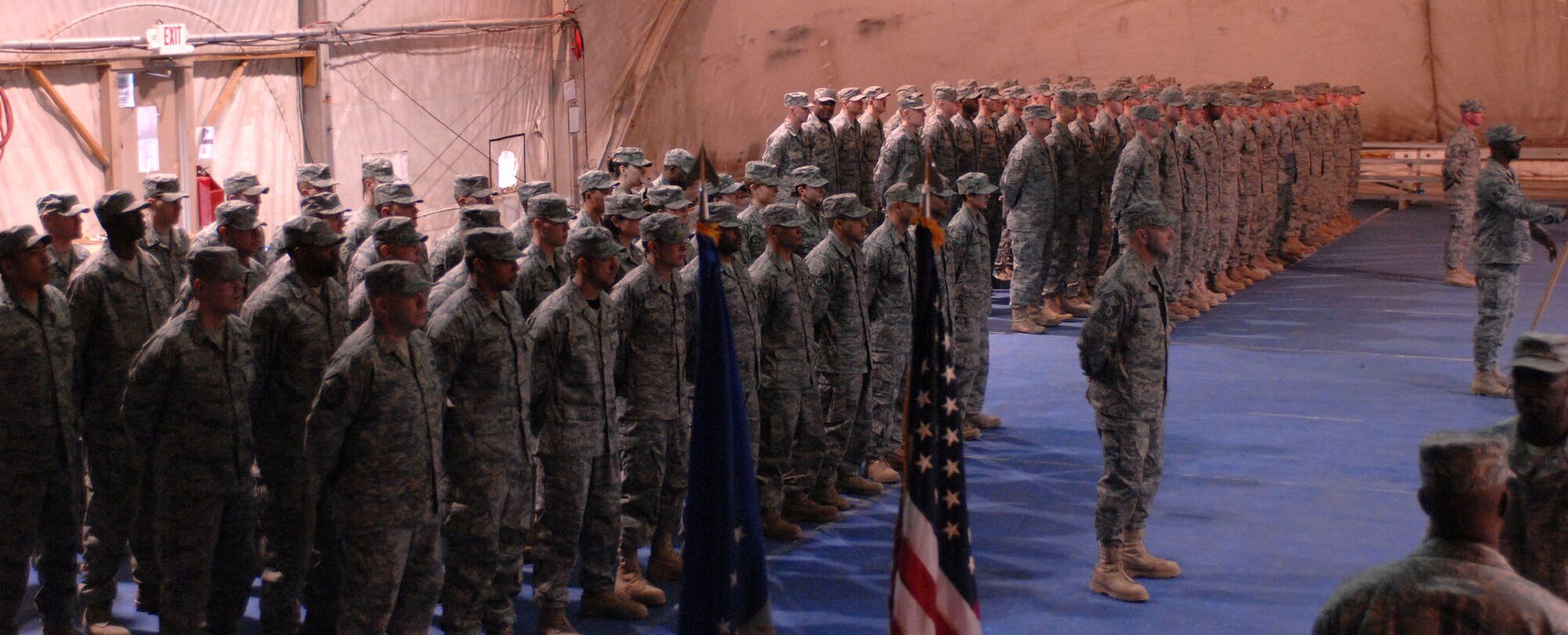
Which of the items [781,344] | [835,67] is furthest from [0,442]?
[835,67]

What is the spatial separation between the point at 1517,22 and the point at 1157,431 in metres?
16.7

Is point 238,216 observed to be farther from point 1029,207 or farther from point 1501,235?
point 1501,235

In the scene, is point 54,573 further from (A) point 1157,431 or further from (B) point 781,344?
(A) point 1157,431

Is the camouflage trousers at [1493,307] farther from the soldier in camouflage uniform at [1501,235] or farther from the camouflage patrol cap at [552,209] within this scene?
the camouflage patrol cap at [552,209]

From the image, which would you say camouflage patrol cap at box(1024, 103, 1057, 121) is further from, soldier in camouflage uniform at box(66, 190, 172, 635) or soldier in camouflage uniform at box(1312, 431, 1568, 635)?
soldier in camouflage uniform at box(1312, 431, 1568, 635)

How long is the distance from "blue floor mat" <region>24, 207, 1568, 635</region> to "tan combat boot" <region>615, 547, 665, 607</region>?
100mm

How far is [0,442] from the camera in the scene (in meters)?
5.83

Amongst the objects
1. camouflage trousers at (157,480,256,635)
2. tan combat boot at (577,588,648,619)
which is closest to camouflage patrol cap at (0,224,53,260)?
camouflage trousers at (157,480,256,635)

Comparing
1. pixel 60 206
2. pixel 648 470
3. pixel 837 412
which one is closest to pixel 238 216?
pixel 60 206

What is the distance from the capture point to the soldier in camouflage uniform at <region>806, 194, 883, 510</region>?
826 cm

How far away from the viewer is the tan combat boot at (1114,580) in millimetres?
6875

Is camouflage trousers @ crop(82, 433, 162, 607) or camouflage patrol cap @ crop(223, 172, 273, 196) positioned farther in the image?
camouflage patrol cap @ crop(223, 172, 273, 196)

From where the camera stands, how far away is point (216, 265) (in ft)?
18.5

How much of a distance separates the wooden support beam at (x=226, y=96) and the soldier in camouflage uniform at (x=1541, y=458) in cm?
1105
